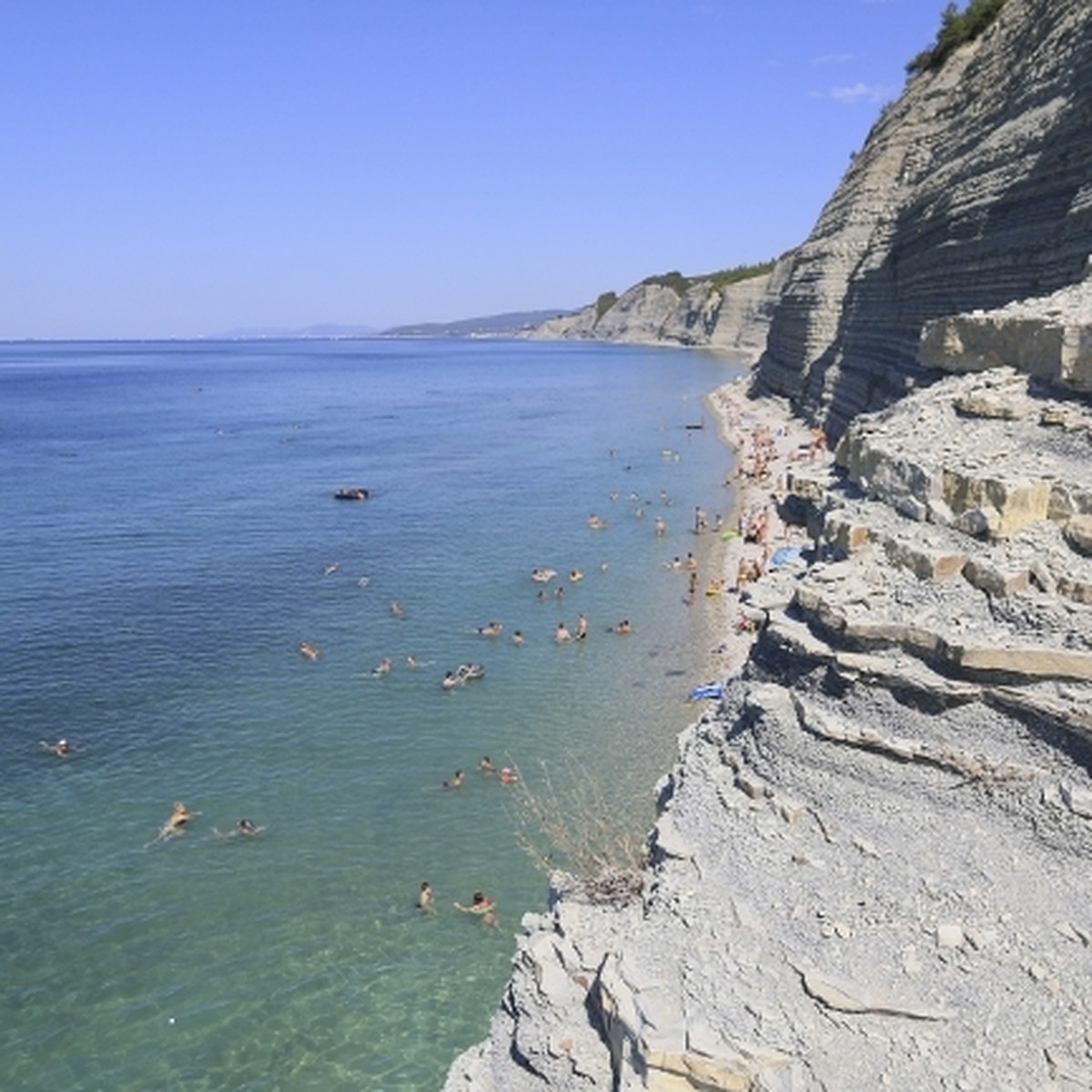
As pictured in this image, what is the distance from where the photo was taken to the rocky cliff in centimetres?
842

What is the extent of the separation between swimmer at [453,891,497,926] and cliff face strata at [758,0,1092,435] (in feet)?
55.6

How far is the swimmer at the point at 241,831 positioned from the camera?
18.8m

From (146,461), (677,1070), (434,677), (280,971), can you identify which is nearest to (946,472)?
(677,1070)

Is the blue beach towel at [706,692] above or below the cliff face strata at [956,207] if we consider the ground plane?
below

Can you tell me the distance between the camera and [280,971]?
49.5 ft

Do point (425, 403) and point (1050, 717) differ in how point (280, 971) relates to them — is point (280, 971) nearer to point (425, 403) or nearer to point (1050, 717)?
point (1050, 717)

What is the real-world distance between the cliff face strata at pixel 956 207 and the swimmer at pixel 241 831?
62.2 feet

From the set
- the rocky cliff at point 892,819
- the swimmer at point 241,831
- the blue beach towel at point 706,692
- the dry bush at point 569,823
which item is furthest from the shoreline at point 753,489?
the swimmer at point 241,831

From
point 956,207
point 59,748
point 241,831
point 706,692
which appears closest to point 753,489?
point 956,207

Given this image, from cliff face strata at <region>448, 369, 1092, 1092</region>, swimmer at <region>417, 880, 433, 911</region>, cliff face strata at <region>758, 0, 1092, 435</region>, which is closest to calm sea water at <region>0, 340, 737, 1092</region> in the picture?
swimmer at <region>417, 880, 433, 911</region>

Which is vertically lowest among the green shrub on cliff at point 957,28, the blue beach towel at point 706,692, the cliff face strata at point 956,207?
the blue beach towel at point 706,692

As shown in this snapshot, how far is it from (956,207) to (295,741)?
26.7 metres

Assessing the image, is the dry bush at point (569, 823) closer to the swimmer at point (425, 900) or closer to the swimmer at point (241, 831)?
the swimmer at point (425, 900)

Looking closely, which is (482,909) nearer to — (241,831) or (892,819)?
(241,831)
